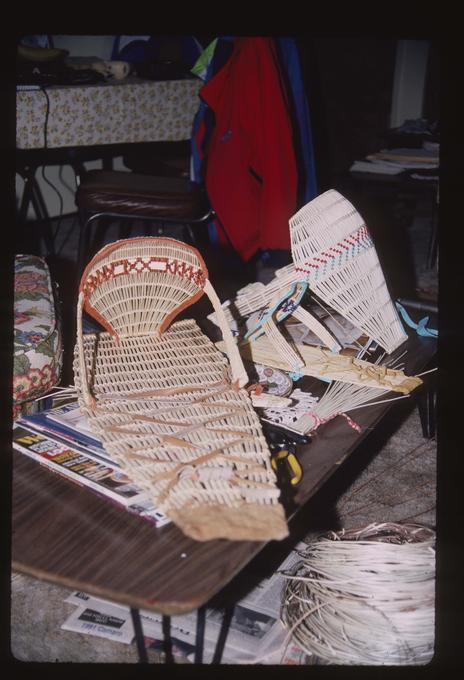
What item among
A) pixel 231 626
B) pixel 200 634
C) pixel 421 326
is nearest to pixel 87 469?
pixel 200 634

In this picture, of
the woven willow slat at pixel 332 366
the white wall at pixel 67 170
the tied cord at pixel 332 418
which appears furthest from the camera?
the white wall at pixel 67 170

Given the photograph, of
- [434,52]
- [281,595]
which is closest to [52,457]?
[281,595]

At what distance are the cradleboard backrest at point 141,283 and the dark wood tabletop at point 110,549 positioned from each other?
1.27 feet

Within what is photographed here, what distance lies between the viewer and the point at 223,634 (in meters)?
1.23

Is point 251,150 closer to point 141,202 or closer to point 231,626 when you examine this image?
point 141,202

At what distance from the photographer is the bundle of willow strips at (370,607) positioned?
111 centimetres

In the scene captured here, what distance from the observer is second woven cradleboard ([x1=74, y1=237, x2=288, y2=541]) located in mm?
963

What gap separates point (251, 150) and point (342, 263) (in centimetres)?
134

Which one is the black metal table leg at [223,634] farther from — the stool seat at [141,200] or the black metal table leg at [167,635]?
the stool seat at [141,200]

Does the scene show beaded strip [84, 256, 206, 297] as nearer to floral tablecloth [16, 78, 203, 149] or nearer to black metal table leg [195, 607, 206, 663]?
black metal table leg [195, 607, 206, 663]

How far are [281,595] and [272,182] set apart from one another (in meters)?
1.75

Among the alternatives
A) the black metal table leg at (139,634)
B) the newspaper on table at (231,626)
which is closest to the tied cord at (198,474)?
the black metal table leg at (139,634)

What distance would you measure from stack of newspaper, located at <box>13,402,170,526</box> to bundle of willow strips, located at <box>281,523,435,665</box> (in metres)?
0.33

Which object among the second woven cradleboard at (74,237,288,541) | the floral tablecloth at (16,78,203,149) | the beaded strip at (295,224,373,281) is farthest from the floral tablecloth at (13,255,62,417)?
the floral tablecloth at (16,78,203,149)
